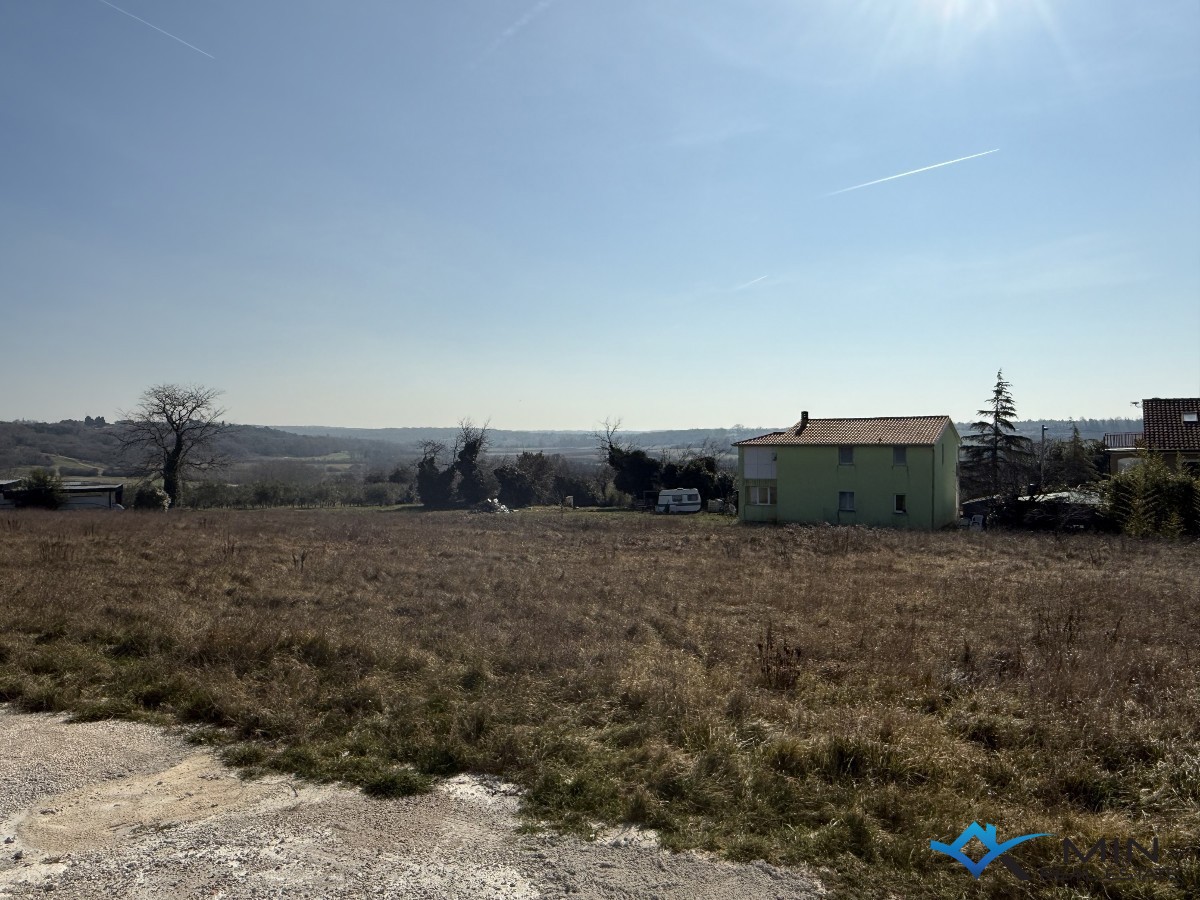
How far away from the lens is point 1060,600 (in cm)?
1323

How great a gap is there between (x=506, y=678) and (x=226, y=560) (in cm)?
1101

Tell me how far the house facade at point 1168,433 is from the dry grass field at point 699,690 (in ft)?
79.4

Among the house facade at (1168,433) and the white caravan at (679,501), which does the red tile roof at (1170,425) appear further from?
the white caravan at (679,501)

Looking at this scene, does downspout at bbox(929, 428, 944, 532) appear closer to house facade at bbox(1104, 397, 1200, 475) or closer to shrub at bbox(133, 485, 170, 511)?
house facade at bbox(1104, 397, 1200, 475)

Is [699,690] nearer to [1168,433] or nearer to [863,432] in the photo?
[863,432]

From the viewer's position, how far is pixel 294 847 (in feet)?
15.0

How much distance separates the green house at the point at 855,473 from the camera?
115 ft

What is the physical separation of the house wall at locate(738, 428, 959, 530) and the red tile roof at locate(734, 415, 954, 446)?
0.40 meters

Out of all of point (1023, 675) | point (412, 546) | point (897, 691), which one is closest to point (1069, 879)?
point (897, 691)

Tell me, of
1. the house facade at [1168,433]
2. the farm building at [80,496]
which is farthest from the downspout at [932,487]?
the farm building at [80,496]

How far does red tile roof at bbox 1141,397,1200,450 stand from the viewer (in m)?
35.4

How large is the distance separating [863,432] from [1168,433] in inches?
585

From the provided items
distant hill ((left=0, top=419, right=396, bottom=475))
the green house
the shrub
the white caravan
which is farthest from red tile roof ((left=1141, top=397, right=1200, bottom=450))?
distant hill ((left=0, top=419, right=396, bottom=475))

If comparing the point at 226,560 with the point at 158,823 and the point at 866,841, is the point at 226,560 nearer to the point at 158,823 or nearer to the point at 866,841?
the point at 158,823
